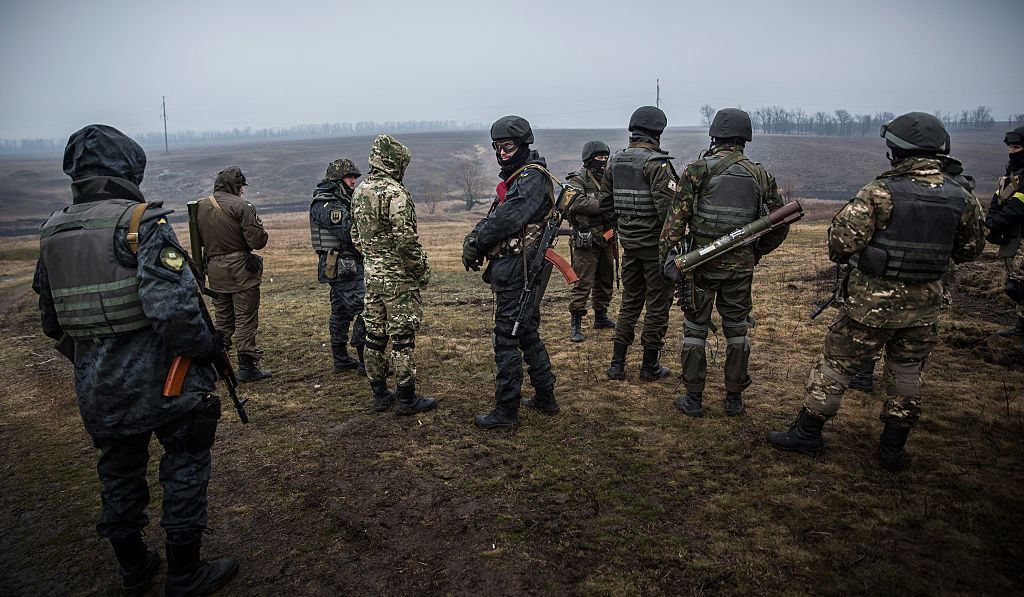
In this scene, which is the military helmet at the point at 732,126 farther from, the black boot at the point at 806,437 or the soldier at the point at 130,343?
the soldier at the point at 130,343

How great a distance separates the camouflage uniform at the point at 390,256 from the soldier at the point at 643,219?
2.35 meters

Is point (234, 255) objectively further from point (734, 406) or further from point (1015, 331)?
point (1015, 331)

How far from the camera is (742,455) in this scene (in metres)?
4.62

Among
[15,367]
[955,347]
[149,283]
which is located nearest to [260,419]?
[149,283]

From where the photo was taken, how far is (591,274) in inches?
330

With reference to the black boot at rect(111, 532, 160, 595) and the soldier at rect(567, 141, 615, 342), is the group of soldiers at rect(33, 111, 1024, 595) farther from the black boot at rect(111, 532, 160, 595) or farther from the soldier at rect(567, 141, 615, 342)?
the soldier at rect(567, 141, 615, 342)

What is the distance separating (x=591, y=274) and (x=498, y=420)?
3653 millimetres

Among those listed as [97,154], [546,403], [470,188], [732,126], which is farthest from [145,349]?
[470,188]

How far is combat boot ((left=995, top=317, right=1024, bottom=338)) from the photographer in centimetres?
698

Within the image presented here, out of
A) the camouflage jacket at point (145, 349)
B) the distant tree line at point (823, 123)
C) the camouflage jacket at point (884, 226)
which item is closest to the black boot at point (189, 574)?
the camouflage jacket at point (145, 349)

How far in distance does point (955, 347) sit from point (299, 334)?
9.46m

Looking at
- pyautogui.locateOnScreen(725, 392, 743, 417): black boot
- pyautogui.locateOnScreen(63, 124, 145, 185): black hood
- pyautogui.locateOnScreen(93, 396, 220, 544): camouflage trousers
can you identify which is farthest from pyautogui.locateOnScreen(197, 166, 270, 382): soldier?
pyautogui.locateOnScreen(725, 392, 743, 417): black boot

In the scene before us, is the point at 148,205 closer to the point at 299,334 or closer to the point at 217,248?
the point at 217,248

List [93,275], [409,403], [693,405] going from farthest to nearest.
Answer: [409,403], [693,405], [93,275]
